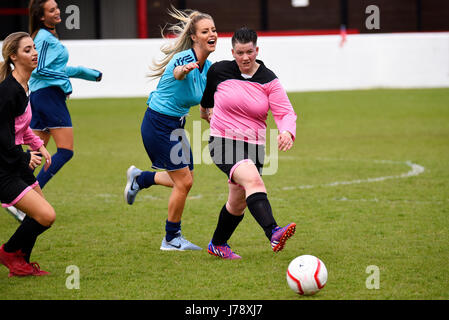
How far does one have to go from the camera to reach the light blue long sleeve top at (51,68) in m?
7.77

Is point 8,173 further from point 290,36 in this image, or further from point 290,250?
point 290,36

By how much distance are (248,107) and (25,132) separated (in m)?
1.85

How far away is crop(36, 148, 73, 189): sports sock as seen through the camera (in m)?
7.81

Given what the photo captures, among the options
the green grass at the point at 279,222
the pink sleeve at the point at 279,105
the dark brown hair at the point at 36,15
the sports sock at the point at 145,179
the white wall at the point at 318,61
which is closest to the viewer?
the green grass at the point at 279,222

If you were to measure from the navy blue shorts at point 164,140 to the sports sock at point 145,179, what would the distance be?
0.79 meters

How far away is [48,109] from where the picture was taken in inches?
312

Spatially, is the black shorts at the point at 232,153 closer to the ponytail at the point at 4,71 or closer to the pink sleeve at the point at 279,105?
the pink sleeve at the point at 279,105

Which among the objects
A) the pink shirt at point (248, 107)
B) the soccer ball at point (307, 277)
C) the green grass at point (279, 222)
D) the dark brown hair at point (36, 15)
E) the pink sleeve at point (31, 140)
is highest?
the dark brown hair at point (36, 15)

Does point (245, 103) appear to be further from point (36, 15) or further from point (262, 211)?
point (36, 15)

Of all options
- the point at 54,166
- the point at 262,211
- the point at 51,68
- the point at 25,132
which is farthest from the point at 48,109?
the point at 262,211

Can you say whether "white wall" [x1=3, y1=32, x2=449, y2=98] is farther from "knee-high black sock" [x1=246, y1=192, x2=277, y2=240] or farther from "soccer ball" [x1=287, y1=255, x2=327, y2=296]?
"soccer ball" [x1=287, y1=255, x2=327, y2=296]

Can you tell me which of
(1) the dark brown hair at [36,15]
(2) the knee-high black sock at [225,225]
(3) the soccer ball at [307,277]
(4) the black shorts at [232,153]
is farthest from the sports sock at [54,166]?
(3) the soccer ball at [307,277]

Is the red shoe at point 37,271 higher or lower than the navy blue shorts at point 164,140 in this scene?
lower
